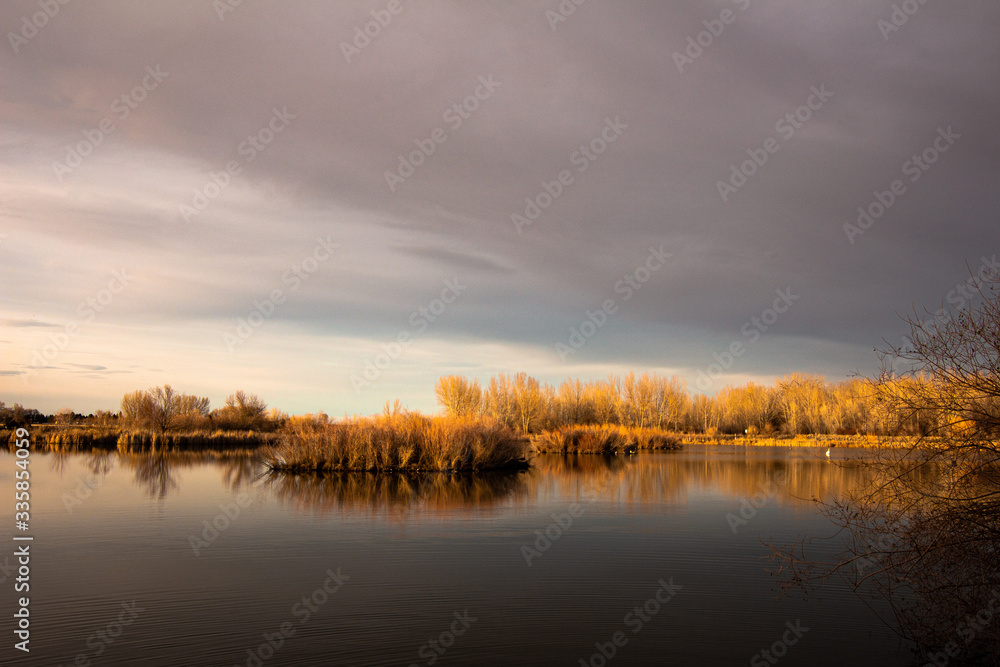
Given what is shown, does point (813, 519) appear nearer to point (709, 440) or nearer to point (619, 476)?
point (619, 476)

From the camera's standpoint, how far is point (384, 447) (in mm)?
24422

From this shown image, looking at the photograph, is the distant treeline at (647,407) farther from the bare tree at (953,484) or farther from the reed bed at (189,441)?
the bare tree at (953,484)

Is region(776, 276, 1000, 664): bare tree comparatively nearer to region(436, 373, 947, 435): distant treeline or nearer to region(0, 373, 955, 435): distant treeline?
region(0, 373, 955, 435): distant treeline

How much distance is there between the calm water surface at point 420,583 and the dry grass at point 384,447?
232 inches

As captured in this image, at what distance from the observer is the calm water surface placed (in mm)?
6852

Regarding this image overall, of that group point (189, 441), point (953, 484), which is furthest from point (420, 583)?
point (189, 441)

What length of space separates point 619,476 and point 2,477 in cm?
1989

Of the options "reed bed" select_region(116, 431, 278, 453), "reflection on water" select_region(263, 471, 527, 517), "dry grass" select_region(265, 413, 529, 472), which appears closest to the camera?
"reflection on water" select_region(263, 471, 527, 517)

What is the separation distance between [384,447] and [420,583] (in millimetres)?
15538

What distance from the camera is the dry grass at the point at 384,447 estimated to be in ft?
79.8

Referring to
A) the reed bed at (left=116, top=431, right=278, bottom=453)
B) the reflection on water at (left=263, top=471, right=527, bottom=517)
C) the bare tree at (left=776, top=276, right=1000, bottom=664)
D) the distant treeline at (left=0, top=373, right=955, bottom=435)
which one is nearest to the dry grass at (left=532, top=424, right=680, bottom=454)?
the distant treeline at (left=0, top=373, right=955, bottom=435)

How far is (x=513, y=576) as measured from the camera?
9.69 m

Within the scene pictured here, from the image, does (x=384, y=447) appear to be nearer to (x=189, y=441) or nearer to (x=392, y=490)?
(x=392, y=490)

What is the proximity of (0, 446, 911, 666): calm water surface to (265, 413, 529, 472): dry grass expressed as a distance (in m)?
5.90
